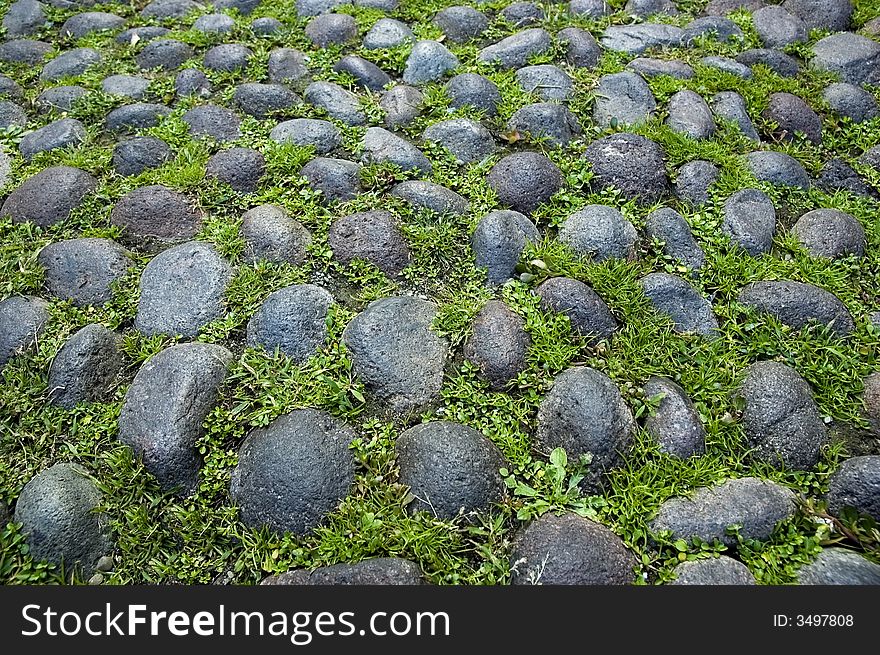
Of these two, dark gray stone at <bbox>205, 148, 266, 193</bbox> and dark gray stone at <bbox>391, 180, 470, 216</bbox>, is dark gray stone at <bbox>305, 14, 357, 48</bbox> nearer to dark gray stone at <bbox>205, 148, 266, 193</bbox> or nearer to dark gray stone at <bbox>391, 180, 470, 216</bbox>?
dark gray stone at <bbox>205, 148, 266, 193</bbox>

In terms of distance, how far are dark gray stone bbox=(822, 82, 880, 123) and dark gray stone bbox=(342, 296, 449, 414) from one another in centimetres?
285

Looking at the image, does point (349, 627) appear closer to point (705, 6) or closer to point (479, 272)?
point (479, 272)

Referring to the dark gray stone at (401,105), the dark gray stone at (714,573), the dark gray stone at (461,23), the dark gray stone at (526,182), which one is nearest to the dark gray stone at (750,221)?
the dark gray stone at (526,182)

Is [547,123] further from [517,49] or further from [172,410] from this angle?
[172,410]

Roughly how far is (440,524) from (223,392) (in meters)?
0.98

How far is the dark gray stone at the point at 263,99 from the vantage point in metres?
3.76

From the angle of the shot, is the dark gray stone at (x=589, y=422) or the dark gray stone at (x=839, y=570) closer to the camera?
the dark gray stone at (x=839, y=570)

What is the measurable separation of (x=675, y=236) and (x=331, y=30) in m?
2.59

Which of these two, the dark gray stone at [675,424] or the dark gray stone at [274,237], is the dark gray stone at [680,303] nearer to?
the dark gray stone at [675,424]

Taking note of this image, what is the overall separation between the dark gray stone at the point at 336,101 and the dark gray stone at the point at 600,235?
4.57 ft

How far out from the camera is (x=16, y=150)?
11.7ft

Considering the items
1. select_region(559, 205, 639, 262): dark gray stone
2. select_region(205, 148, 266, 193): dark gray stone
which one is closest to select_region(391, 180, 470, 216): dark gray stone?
select_region(559, 205, 639, 262): dark gray stone

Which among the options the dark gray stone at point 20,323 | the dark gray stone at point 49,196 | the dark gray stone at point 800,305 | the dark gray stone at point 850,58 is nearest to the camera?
the dark gray stone at point 20,323

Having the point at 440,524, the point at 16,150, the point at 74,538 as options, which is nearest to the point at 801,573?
the point at 440,524
